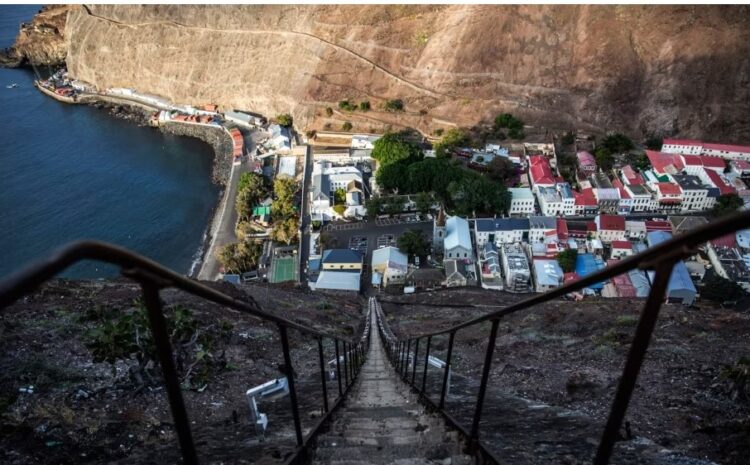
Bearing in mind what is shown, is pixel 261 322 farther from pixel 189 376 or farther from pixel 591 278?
pixel 591 278

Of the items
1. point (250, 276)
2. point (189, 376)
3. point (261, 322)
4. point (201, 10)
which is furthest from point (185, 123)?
point (189, 376)

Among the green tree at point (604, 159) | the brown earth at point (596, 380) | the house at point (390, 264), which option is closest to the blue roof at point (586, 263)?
the house at point (390, 264)

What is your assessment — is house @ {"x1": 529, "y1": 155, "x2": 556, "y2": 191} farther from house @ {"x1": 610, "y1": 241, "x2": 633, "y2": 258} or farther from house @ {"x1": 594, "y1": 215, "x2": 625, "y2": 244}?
house @ {"x1": 610, "y1": 241, "x2": 633, "y2": 258}

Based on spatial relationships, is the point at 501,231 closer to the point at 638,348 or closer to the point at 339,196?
the point at 339,196

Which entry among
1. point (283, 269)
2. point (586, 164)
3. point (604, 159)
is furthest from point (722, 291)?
point (283, 269)

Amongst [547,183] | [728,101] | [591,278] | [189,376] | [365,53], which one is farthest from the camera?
[365,53]

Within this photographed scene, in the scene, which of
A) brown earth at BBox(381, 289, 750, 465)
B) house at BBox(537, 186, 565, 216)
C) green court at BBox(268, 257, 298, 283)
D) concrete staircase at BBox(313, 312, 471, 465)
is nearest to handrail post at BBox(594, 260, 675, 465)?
concrete staircase at BBox(313, 312, 471, 465)
